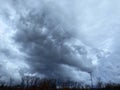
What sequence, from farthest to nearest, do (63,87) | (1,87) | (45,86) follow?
1. (1,87)
2. (63,87)
3. (45,86)

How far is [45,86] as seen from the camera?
4356 cm

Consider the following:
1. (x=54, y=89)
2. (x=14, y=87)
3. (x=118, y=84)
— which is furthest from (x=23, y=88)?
(x=118, y=84)

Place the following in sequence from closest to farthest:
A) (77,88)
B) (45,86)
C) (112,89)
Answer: (45,86) < (77,88) < (112,89)

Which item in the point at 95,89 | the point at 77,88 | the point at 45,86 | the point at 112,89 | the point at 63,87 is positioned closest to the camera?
the point at 45,86

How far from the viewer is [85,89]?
66.1 metres

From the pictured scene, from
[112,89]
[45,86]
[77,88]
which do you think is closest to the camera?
[45,86]

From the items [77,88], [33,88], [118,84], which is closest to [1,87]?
[33,88]

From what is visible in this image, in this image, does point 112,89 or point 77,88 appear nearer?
point 77,88

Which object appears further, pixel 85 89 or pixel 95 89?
pixel 95 89

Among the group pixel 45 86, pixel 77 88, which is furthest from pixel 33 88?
pixel 77 88

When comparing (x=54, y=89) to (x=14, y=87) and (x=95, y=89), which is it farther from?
(x=95, y=89)

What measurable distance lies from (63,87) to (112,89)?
27.6 metres

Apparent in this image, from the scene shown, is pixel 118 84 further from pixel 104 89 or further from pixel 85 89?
pixel 85 89

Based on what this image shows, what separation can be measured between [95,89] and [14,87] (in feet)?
111
